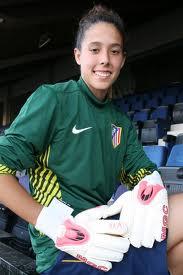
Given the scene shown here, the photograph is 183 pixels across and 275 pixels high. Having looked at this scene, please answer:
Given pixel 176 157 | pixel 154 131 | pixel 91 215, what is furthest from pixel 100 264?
pixel 154 131

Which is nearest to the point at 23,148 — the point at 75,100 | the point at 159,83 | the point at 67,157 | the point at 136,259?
the point at 67,157

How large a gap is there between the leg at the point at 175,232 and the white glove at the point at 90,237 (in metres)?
0.16

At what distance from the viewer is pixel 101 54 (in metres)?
1.30

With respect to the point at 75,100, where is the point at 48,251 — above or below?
below

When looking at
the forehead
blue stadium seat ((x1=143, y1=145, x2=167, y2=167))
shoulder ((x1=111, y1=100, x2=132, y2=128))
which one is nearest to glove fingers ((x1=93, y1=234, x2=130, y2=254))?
shoulder ((x1=111, y1=100, x2=132, y2=128))

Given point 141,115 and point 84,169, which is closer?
point 84,169

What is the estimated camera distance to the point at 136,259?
1102 millimetres

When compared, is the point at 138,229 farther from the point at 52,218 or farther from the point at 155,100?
the point at 155,100

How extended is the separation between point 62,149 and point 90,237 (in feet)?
0.99

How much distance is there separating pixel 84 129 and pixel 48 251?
14.8 inches

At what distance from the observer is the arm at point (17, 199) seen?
1084mm

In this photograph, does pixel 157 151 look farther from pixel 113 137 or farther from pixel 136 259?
pixel 136 259

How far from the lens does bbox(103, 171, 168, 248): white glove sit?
3.48ft

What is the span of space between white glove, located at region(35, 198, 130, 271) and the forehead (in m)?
0.56
